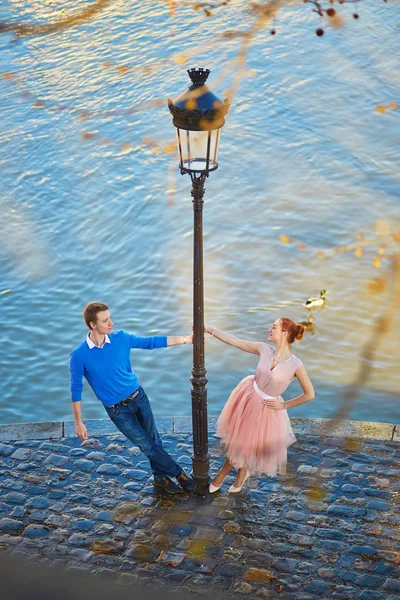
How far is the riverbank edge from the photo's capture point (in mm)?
9008

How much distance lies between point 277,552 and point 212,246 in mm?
7834

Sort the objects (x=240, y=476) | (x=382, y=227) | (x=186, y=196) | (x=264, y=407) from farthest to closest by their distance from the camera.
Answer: (x=186, y=196), (x=382, y=227), (x=240, y=476), (x=264, y=407)

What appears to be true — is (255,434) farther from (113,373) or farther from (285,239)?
(285,239)

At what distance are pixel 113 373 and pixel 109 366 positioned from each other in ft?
0.22

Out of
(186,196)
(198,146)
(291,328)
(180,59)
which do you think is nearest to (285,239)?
(186,196)

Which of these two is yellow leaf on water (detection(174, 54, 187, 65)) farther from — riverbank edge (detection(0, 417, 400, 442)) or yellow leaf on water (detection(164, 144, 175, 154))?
riverbank edge (detection(0, 417, 400, 442))

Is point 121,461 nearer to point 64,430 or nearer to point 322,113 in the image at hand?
point 64,430

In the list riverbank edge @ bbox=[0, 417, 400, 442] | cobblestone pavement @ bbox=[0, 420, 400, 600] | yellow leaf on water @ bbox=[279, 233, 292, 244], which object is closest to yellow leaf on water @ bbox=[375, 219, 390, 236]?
yellow leaf on water @ bbox=[279, 233, 292, 244]

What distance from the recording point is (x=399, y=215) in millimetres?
15531

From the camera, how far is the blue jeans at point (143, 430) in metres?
7.47

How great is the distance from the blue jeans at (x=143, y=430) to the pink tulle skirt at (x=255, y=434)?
0.56m

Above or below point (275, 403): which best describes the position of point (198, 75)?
above

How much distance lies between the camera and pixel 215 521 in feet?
25.0

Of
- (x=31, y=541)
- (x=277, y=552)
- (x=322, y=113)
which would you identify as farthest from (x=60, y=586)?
(x=322, y=113)
